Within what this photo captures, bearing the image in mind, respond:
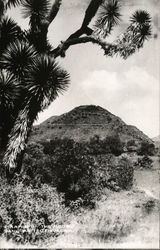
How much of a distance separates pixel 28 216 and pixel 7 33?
24.4ft

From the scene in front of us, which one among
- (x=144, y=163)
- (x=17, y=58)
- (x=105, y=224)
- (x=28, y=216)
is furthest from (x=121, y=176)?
(x=28, y=216)

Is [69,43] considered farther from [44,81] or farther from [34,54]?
[44,81]

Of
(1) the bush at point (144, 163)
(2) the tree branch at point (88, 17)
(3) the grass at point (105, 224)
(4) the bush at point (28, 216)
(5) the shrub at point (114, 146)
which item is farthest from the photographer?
(5) the shrub at point (114, 146)

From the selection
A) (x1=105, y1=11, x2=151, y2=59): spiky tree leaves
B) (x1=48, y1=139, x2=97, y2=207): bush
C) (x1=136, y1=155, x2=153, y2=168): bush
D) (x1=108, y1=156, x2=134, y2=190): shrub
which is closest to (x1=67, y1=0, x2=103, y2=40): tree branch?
(x1=105, y1=11, x2=151, y2=59): spiky tree leaves

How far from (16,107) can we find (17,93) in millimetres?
576

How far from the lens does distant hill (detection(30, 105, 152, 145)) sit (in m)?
35.5

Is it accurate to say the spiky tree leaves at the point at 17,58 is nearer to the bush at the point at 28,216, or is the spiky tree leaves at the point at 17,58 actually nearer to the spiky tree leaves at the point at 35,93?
the spiky tree leaves at the point at 35,93

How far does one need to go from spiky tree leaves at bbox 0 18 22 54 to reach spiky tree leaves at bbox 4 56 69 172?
7.51 feet

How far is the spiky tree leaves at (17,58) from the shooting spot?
1289 cm

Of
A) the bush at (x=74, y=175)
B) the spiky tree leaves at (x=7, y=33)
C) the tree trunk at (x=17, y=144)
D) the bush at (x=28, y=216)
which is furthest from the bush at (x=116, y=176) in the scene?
the spiky tree leaves at (x=7, y=33)

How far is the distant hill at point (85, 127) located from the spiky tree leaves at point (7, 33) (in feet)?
63.7

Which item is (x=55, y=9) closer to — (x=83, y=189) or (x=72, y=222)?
(x=83, y=189)

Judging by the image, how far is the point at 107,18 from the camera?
591 inches

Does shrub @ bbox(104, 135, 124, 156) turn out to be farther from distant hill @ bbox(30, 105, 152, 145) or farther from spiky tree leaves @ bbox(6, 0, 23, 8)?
spiky tree leaves @ bbox(6, 0, 23, 8)
